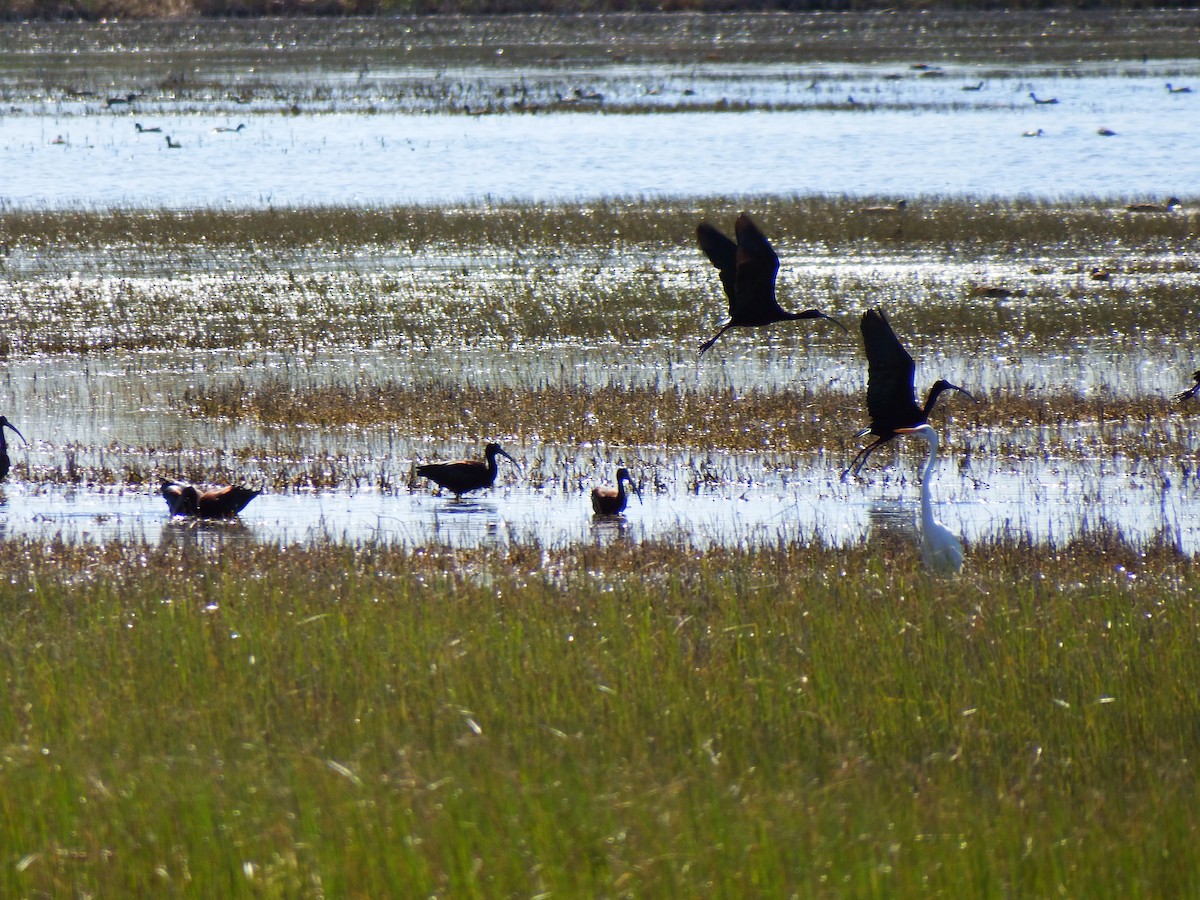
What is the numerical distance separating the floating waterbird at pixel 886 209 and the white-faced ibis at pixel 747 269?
15.0m

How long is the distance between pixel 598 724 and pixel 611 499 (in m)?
4.45

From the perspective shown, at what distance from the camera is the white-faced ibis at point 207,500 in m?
10.1

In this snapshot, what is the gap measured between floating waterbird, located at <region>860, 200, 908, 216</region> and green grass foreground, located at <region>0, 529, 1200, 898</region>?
1690cm

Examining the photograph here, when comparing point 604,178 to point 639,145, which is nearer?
point 604,178

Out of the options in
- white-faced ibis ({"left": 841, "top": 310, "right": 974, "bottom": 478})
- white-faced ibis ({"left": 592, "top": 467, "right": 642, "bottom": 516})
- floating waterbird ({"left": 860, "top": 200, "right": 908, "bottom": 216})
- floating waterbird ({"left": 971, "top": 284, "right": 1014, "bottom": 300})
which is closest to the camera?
white-faced ibis ({"left": 841, "top": 310, "right": 974, "bottom": 478})

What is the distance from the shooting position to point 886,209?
84.3 feet

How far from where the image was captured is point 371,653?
6.61 meters

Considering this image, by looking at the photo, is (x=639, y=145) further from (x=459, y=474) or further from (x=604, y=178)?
(x=459, y=474)

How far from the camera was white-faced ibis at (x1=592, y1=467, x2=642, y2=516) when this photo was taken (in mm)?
10297

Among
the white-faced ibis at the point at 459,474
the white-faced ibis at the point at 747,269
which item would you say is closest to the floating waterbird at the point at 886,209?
the white-faced ibis at the point at 747,269

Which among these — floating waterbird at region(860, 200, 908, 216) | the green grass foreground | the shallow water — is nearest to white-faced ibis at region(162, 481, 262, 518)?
the green grass foreground

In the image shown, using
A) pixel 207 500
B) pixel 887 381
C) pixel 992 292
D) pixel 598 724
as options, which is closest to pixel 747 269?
pixel 887 381

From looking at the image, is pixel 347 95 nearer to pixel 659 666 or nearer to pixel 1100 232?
pixel 1100 232

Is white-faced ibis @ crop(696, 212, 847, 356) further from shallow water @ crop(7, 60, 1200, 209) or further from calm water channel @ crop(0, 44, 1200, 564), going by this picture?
shallow water @ crop(7, 60, 1200, 209)
